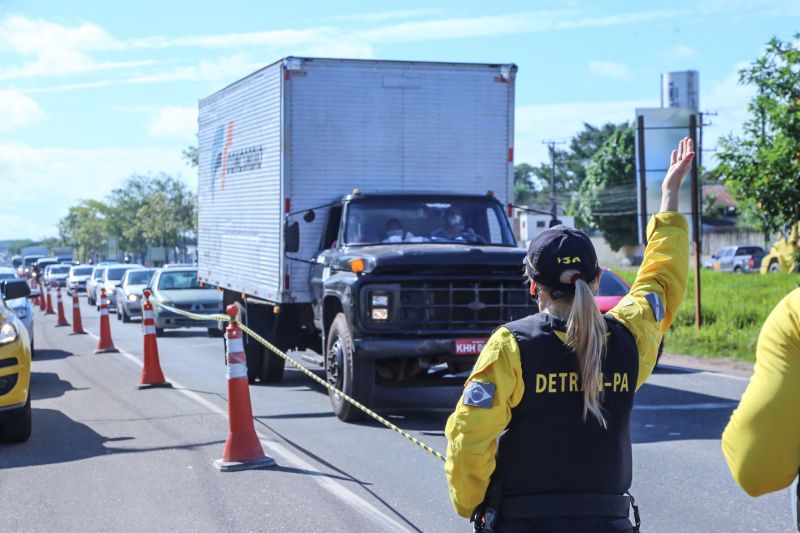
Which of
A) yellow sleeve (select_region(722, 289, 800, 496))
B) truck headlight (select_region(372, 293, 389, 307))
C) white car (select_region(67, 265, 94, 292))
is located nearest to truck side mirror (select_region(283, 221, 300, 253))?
truck headlight (select_region(372, 293, 389, 307))

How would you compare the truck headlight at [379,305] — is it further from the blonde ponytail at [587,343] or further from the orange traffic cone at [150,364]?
the blonde ponytail at [587,343]

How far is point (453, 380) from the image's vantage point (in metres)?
10.5

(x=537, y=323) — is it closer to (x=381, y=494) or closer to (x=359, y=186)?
(x=381, y=494)

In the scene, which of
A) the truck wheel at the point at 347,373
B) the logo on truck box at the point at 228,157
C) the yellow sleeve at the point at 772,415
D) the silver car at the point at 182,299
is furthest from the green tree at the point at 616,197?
the yellow sleeve at the point at 772,415

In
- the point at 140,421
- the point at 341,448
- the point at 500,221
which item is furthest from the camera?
the point at 500,221

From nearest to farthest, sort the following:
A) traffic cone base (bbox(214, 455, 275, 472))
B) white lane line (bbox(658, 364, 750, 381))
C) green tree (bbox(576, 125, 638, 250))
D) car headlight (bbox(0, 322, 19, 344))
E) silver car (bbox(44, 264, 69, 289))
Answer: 1. traffic cone base (bbox(214, 455, 275, 472))
2. car headlight (bbox(0, 322, 19, 344))
3. white lane line (bbox(658, 364, 750, 381))
4. silver car (bbox(44, 264, 69, 289))
5. green tree (bbox(576, 125, 638, 250))

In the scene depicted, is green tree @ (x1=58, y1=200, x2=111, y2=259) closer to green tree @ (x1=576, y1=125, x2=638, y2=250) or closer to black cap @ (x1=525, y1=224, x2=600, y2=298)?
green tree @ (x1=576, y1=125, x2=638, y2=250)

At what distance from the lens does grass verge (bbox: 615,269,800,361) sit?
1794 cm

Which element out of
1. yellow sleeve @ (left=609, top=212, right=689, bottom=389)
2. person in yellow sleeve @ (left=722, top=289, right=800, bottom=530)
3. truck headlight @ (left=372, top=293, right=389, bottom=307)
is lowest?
truck headlight @ (left=372, top=293, right=389, bottom=307)

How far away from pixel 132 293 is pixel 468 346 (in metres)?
19.9

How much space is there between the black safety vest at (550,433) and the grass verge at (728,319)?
14.5m

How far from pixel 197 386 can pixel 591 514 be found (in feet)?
35.7

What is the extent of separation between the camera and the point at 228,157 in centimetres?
1516

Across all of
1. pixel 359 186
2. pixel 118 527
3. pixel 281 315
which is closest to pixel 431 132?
pixel 359 186
